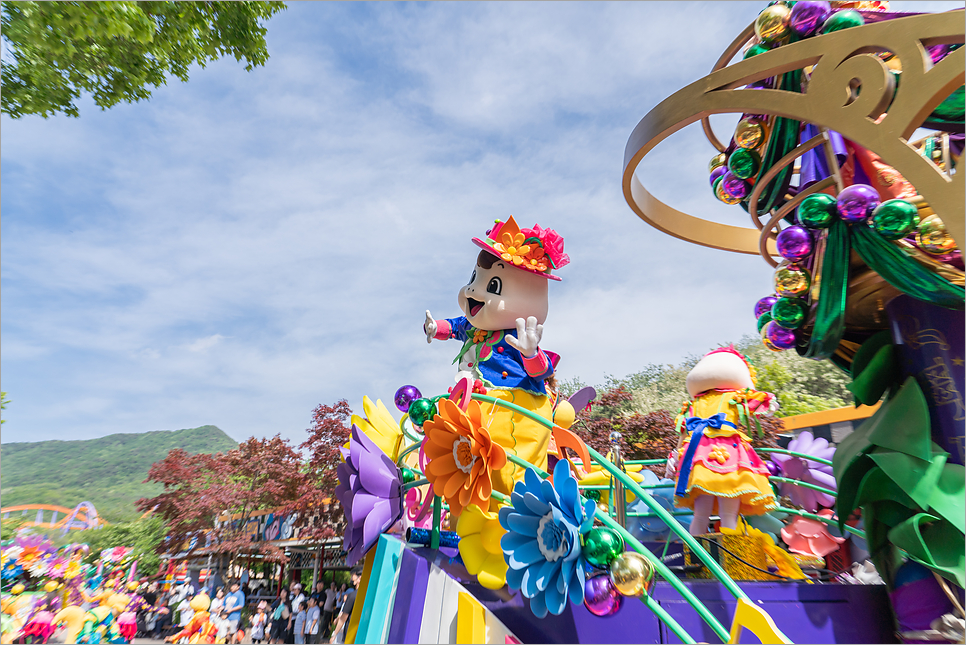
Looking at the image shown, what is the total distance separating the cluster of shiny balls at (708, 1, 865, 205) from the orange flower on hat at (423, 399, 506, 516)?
1.83 m

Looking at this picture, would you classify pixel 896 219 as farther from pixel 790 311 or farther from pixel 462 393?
pixel 462 393

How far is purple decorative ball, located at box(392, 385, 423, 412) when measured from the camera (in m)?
3.43

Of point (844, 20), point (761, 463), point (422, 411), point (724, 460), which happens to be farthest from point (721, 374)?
point (844, 20)

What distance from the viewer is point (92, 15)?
517cm

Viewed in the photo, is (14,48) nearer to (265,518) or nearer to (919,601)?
(919,601)

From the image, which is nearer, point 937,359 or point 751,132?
point 937,359

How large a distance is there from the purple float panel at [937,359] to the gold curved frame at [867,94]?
54 centimetres

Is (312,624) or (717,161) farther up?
(717,161)

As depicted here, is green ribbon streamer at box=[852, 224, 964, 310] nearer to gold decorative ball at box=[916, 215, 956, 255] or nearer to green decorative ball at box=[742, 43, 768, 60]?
gold decorative ball at box=[916, 215, 956, 255]

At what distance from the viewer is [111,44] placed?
621 cm

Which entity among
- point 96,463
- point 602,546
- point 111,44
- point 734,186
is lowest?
point 602,546

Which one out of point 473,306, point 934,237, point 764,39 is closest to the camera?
point 934,237

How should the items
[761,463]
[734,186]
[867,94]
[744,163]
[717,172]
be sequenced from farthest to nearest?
[761,463] < [717,172] < [734,186] < [744,163] < [867,94]

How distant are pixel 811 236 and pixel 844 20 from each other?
2.76 feet
